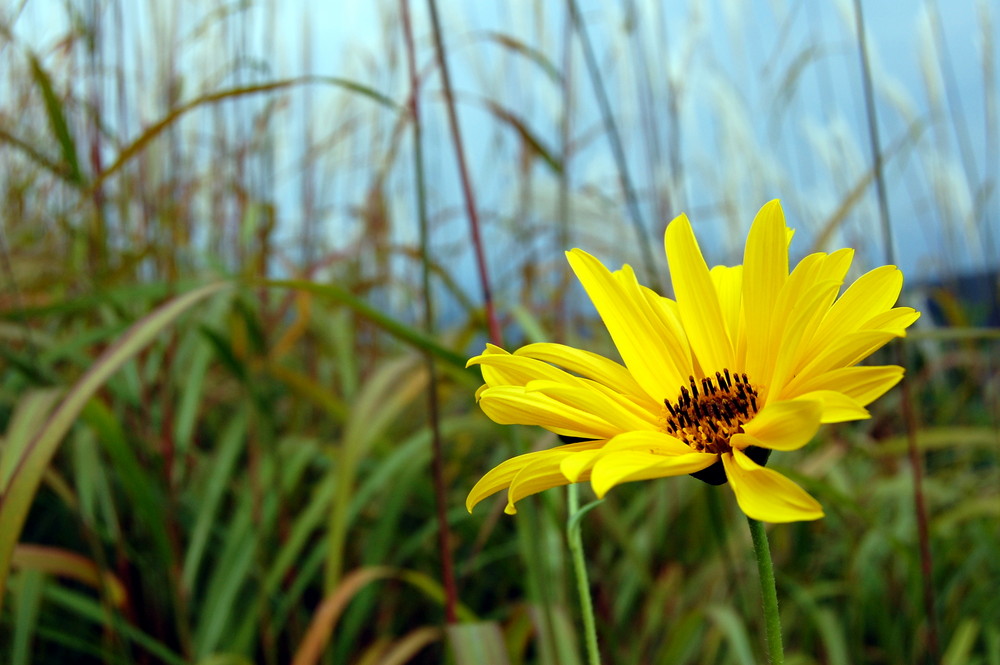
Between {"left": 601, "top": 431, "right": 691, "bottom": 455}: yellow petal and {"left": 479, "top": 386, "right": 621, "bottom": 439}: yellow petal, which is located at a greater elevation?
{"left": 479, "top": 386, "right": 621, "bottom": 439}: yellow petal

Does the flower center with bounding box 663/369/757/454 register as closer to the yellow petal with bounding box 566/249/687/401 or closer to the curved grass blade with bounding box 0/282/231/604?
the yellow petal with bounding box 566/249/687/401

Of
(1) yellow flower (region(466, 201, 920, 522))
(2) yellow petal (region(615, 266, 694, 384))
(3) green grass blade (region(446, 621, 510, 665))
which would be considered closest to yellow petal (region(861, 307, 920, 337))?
(1) yellow flower (region(466, 201, 920, 522))

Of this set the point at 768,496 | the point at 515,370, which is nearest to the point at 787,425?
the point at 768,496

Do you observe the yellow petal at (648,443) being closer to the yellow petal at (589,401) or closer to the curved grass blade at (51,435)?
the yellow petal at (589,401)

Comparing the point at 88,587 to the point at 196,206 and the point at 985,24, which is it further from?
the point at 985,24

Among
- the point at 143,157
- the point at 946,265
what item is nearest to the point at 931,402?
the point at 946,265

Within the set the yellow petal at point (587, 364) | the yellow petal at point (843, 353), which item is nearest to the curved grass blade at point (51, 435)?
the yellow petal at point (587, 364)

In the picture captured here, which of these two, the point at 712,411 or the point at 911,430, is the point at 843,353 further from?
the point at 911,430
